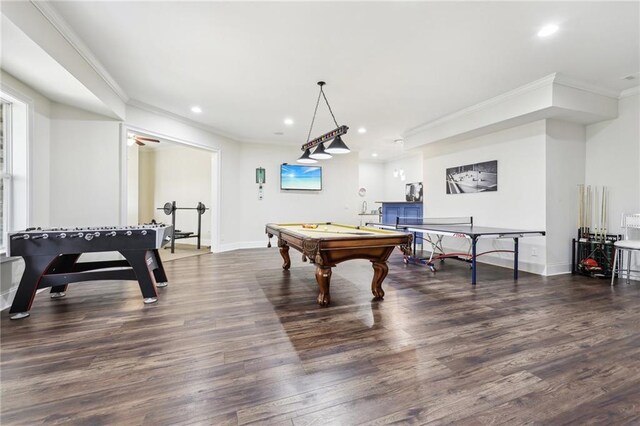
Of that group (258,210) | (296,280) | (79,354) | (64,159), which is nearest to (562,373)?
(296,280)

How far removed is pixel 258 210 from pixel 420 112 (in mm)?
4449

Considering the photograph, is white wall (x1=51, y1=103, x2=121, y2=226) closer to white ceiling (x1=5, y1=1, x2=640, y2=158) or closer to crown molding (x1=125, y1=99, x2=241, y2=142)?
crown molding (x1=125, y1=99, x2=241, y2=142)

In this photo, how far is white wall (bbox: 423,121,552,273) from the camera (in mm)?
4426

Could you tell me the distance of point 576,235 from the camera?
4625mm

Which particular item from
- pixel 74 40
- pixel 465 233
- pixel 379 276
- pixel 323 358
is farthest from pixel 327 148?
pixel 74 40

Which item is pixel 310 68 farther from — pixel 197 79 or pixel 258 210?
pixel 258 210

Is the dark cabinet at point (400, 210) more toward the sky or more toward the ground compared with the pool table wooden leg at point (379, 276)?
more toward the sky

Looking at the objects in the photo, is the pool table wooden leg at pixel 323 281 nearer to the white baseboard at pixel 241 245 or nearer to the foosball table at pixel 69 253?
the foosball table at pixel 69 253

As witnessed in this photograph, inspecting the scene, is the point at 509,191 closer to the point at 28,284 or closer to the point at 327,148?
the point at 327,148

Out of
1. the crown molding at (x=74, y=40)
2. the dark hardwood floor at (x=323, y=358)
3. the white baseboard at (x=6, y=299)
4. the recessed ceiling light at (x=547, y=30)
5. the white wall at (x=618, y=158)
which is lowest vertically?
the dark hardwood floor at (x=323, y=358)

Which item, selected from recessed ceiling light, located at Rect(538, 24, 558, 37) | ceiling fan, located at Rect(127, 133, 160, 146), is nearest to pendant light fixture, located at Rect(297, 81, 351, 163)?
recessed ceiling light, located at Rect(538, 24, 558, 37)

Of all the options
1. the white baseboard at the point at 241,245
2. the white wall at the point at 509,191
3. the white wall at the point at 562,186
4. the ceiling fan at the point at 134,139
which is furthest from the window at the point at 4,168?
the white wall at the point at 562,186

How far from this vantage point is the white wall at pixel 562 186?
4.37 m

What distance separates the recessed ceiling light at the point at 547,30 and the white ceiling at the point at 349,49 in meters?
0.08
